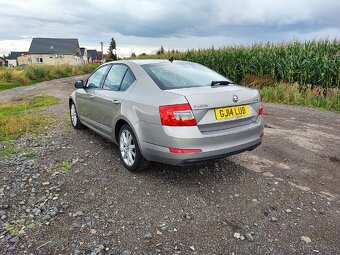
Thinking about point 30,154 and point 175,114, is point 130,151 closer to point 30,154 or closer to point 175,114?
point 175,114

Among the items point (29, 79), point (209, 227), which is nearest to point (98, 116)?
point (209, 227)

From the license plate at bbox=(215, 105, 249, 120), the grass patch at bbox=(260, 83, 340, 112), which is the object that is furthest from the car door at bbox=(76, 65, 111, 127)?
the grass patch at bbox=(260, 83, 340, 112)

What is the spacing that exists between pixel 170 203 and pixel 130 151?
1.08 metres

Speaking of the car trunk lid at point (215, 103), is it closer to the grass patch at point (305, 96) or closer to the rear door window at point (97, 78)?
the rear door window at point (97, 78)

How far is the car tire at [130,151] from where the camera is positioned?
13.0 ft

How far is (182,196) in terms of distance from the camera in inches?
142

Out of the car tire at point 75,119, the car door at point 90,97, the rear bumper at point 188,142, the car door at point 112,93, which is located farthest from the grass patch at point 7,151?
the rear bumper at point 188,142

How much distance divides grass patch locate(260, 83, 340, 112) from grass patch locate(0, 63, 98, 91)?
17.2 meters

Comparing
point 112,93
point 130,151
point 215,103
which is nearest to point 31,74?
point 112,93

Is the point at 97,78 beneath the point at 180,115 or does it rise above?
above

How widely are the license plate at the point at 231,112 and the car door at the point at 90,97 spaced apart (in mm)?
2525

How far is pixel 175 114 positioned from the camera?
11.0 feet

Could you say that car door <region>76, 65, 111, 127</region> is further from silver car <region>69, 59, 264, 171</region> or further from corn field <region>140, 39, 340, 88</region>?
corn field <region>140, 39, 340, 88</region>

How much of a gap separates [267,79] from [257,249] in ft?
38.7
